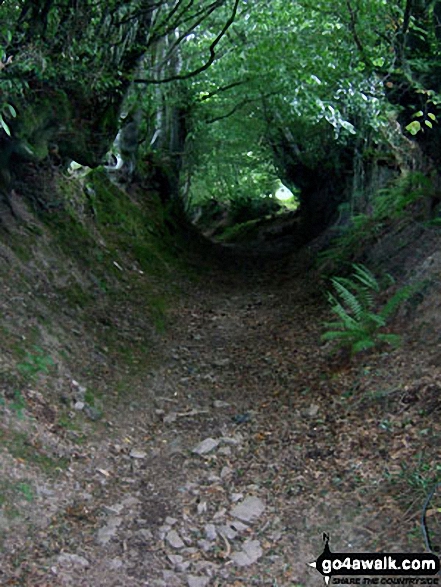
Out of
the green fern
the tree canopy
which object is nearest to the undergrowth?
the tree canopy

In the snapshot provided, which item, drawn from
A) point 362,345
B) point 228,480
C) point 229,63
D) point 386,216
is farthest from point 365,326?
point 229,63

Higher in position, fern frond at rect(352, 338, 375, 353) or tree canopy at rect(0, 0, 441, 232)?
tree canopy at rect(0, 0, 441, 232)

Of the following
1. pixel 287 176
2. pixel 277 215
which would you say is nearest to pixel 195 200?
pixel 277 215

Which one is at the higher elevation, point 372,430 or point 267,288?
point 267,288

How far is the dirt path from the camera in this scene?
3908mm

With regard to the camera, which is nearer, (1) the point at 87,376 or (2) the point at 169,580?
(2) the point at 169,580

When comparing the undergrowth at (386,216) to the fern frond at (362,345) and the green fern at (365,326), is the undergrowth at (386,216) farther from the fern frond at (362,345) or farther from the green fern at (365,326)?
the fern frond at (362,345)

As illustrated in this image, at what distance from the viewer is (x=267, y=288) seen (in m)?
12.4

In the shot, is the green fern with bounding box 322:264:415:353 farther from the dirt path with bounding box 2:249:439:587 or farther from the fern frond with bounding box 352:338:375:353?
the dirt path with bounding box 2:249:439:587

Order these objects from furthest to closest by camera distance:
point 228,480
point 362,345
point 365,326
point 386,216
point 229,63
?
point 229,63, point 386,216, point 365,326, point 362,345, point 228,480

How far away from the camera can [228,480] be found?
4.96 metres

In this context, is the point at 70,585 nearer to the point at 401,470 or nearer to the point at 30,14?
the point at 401,470

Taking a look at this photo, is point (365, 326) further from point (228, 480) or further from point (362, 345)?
point (228, 480)

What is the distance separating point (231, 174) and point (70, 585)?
2289cm
